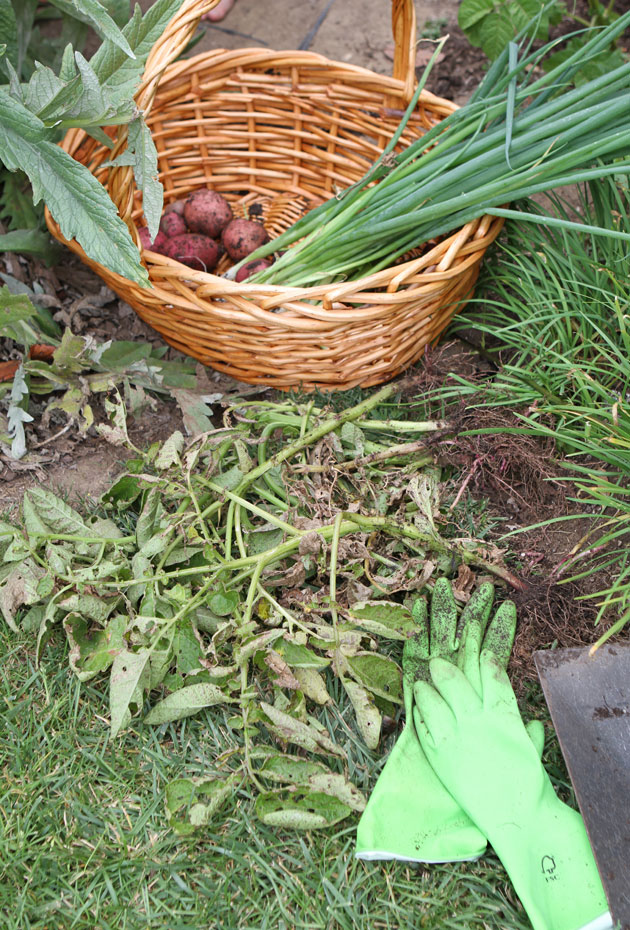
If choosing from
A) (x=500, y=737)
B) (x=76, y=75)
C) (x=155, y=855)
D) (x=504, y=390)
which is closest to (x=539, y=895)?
(x=500, y=737)

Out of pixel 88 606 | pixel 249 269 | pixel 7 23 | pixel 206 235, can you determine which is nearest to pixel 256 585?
pixel 88 606

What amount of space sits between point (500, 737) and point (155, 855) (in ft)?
1.85

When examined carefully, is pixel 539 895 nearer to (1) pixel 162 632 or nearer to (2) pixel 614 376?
(1) pixel 162 632

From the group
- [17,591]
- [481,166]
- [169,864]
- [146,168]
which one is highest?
[481,166]

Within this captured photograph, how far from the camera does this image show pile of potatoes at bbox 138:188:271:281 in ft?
5.88

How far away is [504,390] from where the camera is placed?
59.8 inches

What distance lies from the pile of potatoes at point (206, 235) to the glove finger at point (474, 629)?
909mm

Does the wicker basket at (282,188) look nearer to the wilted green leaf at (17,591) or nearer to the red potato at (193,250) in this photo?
the red potato at (193,250)

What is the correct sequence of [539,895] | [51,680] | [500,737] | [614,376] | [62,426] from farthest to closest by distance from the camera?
[62,426] → [614,376] → [51,680] → [500,737] → [539,895]

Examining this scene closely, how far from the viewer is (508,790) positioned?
112 centimetres

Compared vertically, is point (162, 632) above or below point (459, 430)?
below

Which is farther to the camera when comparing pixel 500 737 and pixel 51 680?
pixel 51 680

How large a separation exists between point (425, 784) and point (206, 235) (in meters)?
1.41

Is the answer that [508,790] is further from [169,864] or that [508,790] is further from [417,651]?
[169,864]
